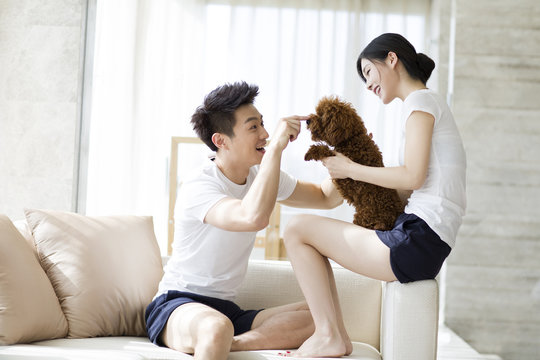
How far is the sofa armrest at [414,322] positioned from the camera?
5.96ft

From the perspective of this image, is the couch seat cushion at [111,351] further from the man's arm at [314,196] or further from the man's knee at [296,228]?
the man's arm at [314,196]

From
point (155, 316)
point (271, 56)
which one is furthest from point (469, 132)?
point (155, 316)

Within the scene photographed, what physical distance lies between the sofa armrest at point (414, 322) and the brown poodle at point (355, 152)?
0.24 metres

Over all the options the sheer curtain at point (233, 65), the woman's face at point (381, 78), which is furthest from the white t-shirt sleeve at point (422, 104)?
the sheer curtain at point (233, 65)

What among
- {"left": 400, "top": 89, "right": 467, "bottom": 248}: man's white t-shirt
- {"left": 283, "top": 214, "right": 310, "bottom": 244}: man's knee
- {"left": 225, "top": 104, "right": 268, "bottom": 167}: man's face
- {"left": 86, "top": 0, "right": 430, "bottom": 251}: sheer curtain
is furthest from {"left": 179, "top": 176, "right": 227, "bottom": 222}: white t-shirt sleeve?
{"left": 86, "top": 0, "right": 430, "bottom": 251}: sheer curtain

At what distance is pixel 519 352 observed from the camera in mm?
4145

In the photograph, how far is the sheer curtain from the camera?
16.5ft

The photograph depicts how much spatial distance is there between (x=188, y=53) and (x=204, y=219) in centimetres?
352

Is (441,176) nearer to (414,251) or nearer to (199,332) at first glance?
(414,251)

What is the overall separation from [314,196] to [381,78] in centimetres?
57

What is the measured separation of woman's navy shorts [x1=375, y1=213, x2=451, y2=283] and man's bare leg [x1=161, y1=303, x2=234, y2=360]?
0.57 m

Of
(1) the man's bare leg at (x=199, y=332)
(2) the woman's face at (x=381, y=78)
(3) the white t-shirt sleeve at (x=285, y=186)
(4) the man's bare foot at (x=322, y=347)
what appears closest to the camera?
(1) the man's bare leg at (x=199, y=332)

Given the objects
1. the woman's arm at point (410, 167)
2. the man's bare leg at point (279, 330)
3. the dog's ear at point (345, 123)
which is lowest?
the man's bare leg at point (279, 330)

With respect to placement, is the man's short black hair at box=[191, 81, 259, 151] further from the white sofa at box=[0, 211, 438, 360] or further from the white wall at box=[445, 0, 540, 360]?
→ the white wall at box=[445, 0, 540, 360]
